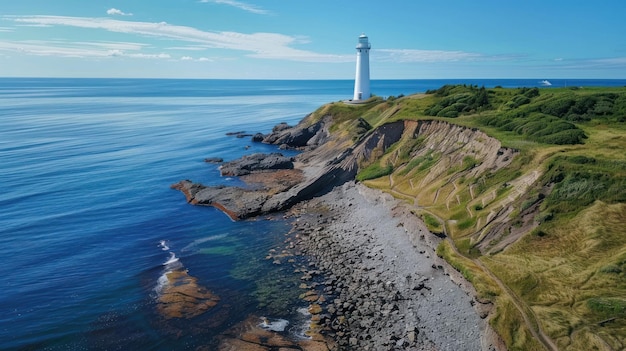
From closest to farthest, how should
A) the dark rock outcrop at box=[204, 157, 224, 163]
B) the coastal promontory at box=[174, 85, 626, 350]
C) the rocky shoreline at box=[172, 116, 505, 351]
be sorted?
1. the coastal promontory at box=[174, 85, 626, 350]
2. the rocky shoreline at box=[172, 116, 505, 351]
3. the dark rock outcrop at box=[204, 157, 224, 163]

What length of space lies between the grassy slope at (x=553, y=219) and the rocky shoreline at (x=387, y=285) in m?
1.53

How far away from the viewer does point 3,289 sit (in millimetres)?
34438

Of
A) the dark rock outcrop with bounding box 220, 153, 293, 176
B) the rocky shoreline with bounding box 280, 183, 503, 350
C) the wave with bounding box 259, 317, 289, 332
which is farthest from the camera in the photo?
the dark rock outcrop with bounding box 220, 153, 293, 176

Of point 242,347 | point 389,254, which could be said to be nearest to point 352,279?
point 389,254

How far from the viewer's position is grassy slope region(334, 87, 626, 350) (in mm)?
24047

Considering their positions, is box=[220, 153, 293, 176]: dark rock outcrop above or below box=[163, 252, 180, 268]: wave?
above

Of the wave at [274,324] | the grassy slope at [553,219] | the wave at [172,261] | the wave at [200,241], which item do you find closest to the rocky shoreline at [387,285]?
the grassy slope at [553,219]

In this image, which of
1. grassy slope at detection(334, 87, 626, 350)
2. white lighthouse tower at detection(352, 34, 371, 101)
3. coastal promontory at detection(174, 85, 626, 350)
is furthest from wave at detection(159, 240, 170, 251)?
white lighthouse tower at detection(352, 34, 371, 101)

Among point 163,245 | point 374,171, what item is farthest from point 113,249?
point 374,171

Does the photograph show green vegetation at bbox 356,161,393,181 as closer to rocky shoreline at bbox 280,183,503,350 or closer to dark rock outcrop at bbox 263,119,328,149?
rocky shoreline at bbox 280,183,503,350

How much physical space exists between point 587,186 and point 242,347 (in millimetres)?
28397

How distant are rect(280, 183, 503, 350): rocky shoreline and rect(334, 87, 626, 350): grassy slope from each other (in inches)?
60.2

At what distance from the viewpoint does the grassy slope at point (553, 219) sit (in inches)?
947

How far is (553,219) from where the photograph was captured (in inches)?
1254
